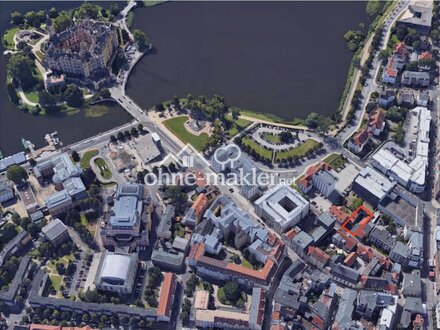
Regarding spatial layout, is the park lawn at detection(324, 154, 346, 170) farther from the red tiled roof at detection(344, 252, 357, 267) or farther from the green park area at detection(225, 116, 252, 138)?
the red tiled roof at detection(344, 252, 357, 267)

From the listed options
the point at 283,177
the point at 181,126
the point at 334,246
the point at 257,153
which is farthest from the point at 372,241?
the point at 181,126

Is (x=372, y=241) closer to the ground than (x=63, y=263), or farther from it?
farther from it

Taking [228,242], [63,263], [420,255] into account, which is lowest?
[63,263]

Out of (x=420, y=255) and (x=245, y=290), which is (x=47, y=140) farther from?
(x=420, y=255)

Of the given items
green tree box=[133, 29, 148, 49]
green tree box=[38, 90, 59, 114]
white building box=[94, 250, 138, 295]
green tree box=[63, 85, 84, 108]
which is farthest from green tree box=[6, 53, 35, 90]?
white building box=[94, 250, 138, 295]

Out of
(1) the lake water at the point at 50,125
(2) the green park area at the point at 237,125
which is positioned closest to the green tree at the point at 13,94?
(1) the lake water at the point at 50,125

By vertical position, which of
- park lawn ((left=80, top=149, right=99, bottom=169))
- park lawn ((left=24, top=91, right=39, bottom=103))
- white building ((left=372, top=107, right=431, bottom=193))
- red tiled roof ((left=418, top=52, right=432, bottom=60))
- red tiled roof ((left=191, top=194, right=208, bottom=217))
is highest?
red tiled roof ((left=418, top=52, right=432, bottom=60))
